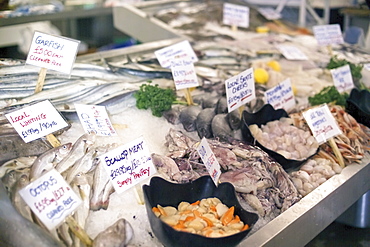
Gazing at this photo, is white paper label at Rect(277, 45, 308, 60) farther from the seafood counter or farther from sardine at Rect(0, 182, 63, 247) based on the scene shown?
sardine at Rect(0, 182, 63, 247)

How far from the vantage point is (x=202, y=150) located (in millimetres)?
2141

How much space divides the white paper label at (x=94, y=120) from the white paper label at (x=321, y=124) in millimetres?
1168

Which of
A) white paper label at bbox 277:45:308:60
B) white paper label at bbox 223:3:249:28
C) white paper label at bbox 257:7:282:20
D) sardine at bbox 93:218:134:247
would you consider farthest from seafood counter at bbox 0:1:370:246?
white paper label at bbox 257:7:282:20

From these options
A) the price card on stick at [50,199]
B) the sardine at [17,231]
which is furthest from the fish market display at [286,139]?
the sardine at [17,231]

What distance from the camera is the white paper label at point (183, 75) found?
288cm

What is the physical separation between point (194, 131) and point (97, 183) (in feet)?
2.93

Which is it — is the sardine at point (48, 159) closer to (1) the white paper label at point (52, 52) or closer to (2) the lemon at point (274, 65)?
(1) the white paper label at point (52, 52)

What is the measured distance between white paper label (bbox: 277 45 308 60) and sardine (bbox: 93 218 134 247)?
292cm

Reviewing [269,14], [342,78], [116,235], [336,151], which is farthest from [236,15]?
[116,235]

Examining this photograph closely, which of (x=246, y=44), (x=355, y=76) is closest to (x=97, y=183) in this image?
(x=355, y=76)

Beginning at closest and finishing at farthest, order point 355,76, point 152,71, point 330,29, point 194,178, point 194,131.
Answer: point 194,178 → point 194,131 → point 152,71 → point 355,76 → point 330,29

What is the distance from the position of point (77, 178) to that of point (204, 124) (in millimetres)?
928

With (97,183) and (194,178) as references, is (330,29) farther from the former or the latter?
(97,183)

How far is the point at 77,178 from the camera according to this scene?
203 centimetres
